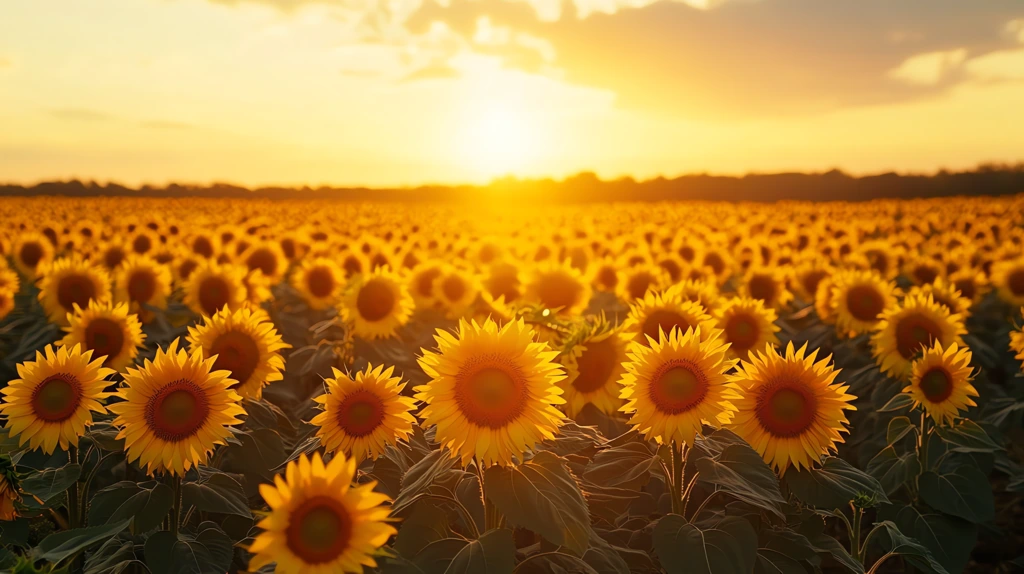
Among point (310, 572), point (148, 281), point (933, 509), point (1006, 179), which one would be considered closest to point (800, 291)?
point (933, 509)

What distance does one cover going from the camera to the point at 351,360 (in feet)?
21.8

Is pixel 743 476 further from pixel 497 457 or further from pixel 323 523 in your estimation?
pixel 323 523

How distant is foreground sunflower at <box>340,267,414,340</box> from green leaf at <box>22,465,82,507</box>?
3807 millimetres

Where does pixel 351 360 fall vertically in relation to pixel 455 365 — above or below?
below

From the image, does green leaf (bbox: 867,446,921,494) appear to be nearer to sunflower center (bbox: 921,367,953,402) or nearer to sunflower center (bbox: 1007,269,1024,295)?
sunflower center (bbox: 921,367,953,402)

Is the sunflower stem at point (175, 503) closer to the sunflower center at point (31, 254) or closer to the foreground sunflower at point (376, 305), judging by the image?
the foreground sunflower at point (376, 305)

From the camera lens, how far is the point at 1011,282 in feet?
32.5

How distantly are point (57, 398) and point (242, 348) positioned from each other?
3.43ft

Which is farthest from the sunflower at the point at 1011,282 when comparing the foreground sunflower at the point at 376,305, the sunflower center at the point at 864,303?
the foreground sunflower at the point at 376,305

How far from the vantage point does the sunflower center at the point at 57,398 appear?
11.1 feet

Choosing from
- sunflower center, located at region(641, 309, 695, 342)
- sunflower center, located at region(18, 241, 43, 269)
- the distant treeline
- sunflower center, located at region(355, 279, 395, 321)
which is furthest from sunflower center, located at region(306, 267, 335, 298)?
the distant treeline

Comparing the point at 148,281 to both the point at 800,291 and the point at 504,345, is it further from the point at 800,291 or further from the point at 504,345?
the point at 800,291

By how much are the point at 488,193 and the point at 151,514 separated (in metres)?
73.6

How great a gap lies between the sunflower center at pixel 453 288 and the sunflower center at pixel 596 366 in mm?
4458
